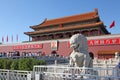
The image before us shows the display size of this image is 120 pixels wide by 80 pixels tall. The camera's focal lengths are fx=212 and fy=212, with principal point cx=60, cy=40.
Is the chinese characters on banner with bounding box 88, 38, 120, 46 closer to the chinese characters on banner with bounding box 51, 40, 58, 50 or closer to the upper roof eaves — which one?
the upper roof eaves

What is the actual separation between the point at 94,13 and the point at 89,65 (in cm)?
2180

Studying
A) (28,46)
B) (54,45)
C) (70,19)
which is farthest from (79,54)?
(70,19)

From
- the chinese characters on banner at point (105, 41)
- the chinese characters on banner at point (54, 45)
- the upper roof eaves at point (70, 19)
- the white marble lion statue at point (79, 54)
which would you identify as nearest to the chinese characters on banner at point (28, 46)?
the chinese characters on banner at point (54, 45)

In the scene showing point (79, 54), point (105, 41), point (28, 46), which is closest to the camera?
point (79, 54)

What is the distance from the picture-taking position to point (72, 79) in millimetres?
4906

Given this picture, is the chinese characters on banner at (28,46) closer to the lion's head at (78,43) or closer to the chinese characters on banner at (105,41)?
the chinese characters on banner at (105,41)

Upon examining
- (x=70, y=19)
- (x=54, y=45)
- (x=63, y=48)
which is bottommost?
(x=63, y=48)

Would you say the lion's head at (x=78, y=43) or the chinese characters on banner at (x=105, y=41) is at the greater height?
the chinese characters on banner at (x=105, y=41)

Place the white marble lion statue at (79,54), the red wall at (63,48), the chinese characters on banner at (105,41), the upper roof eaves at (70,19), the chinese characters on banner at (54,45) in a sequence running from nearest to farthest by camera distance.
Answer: the white marble lion statue at (79,54), the chinese characters on banner at (105,41), the red wall at (63,48), the chinese characters on banner at (54,45), the upper roof eaves at (70,19)

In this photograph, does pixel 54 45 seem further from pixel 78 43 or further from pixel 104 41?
pixel 78 43

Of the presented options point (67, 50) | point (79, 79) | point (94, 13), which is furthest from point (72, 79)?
point (94, 13)

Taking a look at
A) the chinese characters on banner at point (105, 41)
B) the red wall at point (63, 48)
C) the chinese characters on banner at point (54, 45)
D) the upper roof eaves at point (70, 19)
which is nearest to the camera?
the chinese characters on banner at point (105, 41)

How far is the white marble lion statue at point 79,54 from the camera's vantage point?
6.32 m

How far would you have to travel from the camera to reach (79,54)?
6.41m
